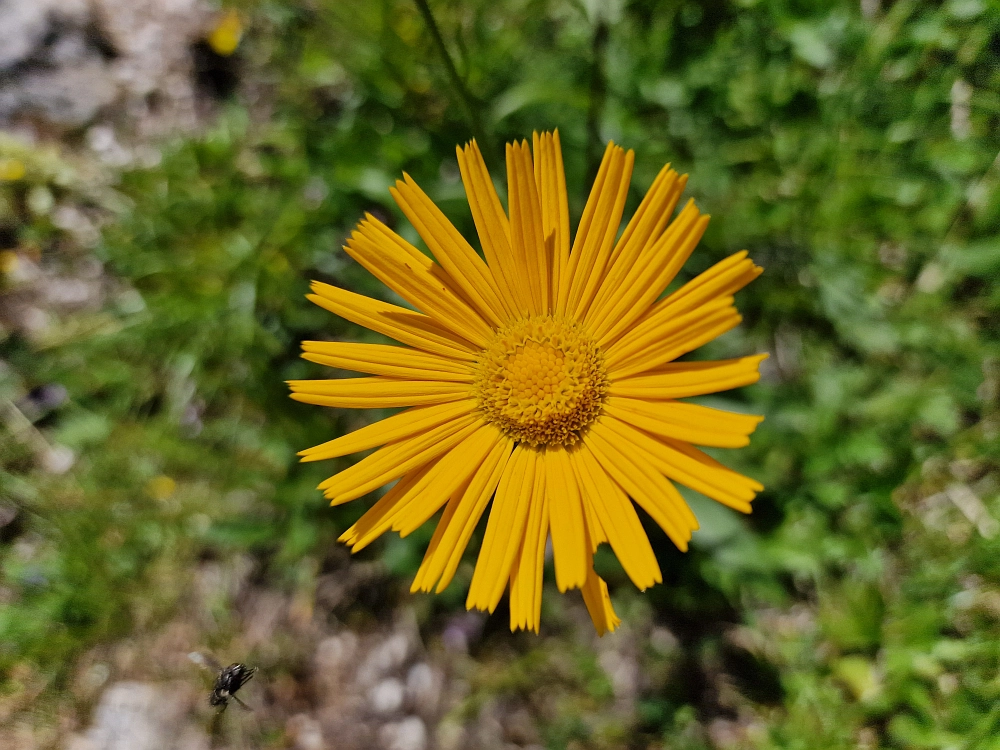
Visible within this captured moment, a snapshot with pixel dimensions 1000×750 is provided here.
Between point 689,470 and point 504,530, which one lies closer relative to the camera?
point 689,470

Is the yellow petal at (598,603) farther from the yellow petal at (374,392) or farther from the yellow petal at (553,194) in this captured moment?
the yellow petal at (553,194)

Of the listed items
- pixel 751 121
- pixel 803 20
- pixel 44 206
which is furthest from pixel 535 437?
pixel 44 206

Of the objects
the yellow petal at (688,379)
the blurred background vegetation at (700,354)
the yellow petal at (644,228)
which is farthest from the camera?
the blurred background vegetation at (700,354)

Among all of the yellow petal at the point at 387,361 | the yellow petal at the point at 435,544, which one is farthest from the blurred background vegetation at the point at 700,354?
the yellow petal at the point at 435,544

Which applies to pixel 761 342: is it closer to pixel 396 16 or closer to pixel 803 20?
pixel 803 20

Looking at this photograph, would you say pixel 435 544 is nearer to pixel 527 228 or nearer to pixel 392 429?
Result: pixel 392 429

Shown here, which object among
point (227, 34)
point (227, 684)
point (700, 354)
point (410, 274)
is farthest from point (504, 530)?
point (227, 34)
